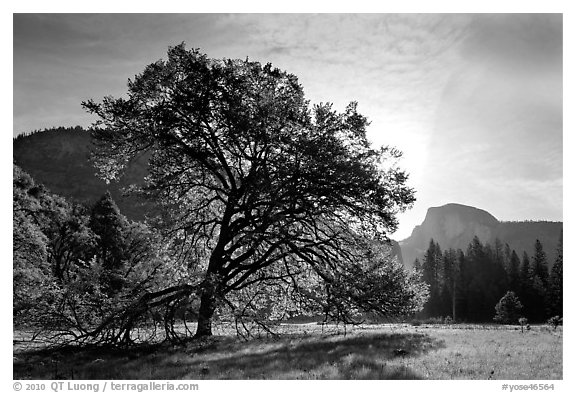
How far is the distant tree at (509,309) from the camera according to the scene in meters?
69.4

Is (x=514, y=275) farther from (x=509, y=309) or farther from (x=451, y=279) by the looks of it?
(x=509, y=309)

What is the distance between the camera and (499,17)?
12.5m

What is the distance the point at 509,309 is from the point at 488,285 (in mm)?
21571

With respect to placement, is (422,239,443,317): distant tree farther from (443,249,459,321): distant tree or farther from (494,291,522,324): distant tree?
(494,291,522,324): distant tree

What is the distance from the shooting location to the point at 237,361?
1179 cm

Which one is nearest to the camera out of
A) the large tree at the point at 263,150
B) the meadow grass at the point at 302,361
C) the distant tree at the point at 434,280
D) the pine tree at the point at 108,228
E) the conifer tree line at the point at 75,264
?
the meadow grass at the point at 302,361

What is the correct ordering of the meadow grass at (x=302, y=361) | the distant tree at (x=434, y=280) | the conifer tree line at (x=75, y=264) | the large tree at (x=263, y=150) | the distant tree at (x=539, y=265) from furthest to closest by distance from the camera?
the distant tree at (x=434, y=280)
the distant tree at (x=539, y=265)
the large tree at (x=263, y=150)
the conifer tree line at (x=75, y=264)
the meadow grass at (x=302, y=361)

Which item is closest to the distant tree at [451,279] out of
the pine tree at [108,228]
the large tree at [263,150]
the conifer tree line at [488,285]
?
the conifer tree line at [488,285]

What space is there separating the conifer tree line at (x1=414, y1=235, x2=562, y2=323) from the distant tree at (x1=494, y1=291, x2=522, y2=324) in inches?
30.7

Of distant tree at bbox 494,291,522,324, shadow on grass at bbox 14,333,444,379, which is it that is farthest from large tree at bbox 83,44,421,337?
distant tree at bbox 494,291,522,324

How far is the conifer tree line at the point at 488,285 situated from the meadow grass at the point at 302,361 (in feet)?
220

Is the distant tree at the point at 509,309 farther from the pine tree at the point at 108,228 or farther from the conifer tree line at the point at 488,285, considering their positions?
the pine tree at the point at 108,228

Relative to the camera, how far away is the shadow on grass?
33.4 ft

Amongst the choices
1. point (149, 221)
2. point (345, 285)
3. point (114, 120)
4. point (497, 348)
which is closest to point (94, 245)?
point (149, 221)
